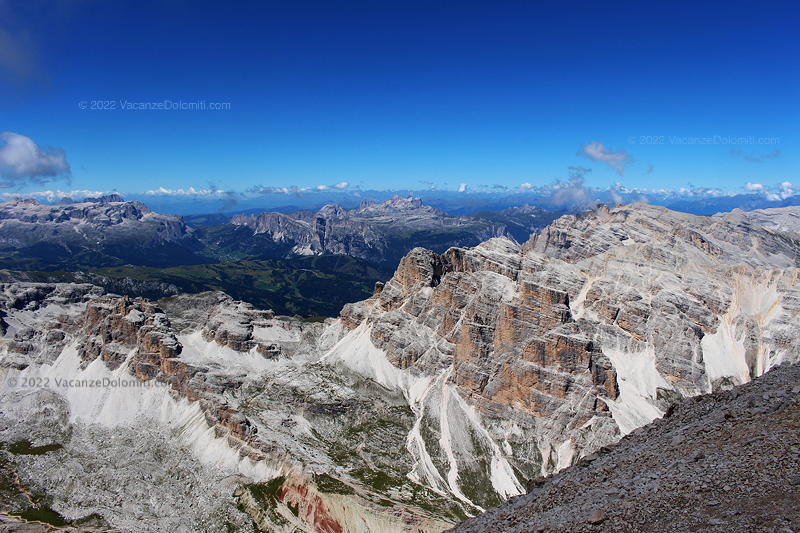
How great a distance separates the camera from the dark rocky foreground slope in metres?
37.3

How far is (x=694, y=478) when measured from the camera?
44000mm

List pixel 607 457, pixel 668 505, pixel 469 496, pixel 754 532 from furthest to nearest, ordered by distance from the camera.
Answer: pixel 469 496
pixel 607 457
pixel 668 505
pixel 754 532

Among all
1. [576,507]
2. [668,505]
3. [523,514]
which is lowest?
[523,514]

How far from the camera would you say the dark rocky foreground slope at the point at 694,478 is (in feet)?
123

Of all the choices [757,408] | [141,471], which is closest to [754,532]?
[757,408]

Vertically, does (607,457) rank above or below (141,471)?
above

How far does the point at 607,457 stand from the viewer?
61188 mm

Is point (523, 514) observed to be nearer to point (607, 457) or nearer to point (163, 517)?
point (607, 457)

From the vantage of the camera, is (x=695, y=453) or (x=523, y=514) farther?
(x=523, y=514)

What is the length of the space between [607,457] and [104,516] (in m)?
165

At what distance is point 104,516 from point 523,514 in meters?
159

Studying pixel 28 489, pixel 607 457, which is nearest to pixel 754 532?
pixel 607 457

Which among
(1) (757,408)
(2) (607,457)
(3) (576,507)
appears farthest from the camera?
(2) (607,457)

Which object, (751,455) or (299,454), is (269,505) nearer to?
(299,454)
